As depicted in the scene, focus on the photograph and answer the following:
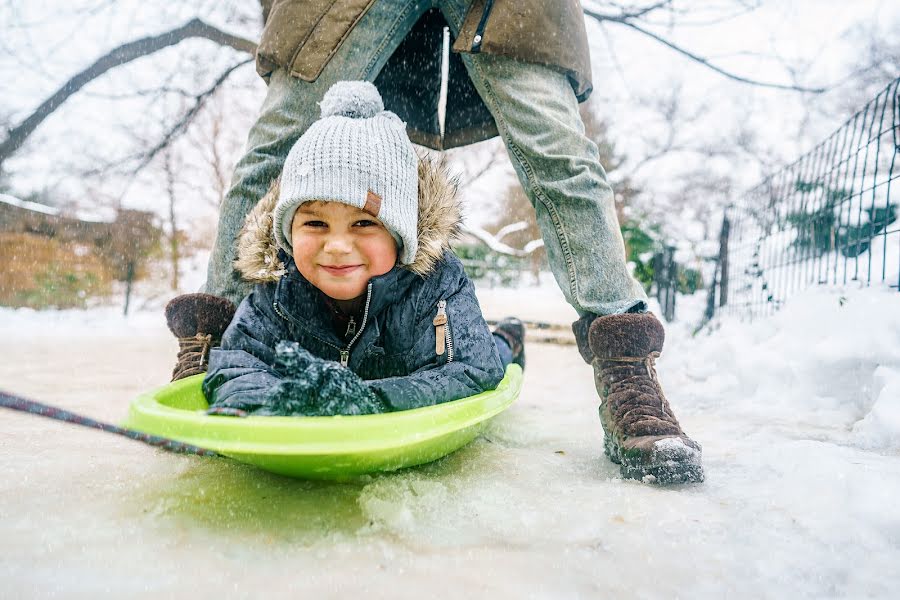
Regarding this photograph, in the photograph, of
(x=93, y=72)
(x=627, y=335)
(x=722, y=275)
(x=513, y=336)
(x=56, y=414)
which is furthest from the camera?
(x=722, y=275)

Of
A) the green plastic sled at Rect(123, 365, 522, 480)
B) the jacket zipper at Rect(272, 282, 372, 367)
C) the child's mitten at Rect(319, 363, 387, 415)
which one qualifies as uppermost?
the jacket zipper at Rect(272, 282, 372, 367)

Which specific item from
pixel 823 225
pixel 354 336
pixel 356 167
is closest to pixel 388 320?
pixel 354 336

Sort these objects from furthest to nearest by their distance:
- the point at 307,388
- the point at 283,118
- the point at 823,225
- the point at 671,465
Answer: the point at 823,225
the point at 283,118
the point at 671,465
the point at 307,388

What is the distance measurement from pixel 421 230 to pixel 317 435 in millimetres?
772

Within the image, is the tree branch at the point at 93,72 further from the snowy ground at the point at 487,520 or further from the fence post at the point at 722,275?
the fence post at the point at 722,275

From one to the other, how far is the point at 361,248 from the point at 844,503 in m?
1.07

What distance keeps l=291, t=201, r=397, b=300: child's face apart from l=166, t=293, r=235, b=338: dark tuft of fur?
331 mm

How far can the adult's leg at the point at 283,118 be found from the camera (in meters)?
1.57

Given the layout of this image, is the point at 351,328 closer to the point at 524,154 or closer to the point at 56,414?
the point at 524,154

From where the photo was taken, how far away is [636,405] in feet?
4.03

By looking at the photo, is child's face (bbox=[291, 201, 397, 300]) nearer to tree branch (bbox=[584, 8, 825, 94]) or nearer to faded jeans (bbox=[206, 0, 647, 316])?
faded jeans (bbox=[206, 0, 647, 316])


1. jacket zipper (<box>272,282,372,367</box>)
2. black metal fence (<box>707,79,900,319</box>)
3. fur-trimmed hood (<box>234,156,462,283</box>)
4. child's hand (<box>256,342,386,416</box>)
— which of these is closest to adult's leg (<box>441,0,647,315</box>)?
fur-trimmed hood (<box>234,156,462,283</box>)

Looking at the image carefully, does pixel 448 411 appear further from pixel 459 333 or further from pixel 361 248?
pixel 361 248

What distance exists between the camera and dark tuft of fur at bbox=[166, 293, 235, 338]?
1.49 m
